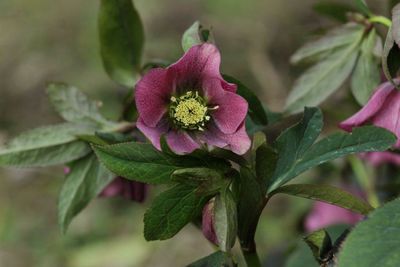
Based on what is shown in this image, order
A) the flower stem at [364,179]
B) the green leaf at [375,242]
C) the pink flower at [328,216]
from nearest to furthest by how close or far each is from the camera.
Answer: the green leaf at [375,242] → the flower stem at [364,179] → the pink flower at [328,216]

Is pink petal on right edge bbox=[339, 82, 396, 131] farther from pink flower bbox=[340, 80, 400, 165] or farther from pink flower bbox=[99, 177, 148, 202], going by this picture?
pink flower bbox=[99, 177, 148, 202]

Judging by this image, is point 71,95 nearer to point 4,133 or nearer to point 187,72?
point 187,72

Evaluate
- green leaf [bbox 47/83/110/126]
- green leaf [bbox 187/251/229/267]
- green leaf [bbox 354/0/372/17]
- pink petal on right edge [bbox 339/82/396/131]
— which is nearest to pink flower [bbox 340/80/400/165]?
pink petal on right edge [bbox 339/82/396/131]

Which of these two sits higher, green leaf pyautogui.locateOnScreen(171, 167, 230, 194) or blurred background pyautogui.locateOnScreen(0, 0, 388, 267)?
green leaf pyautogui.locateOnScreen(171, 167, 230, 194)

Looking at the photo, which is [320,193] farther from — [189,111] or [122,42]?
[122,42]

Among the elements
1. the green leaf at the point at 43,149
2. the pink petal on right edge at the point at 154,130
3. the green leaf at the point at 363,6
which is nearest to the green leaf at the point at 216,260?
the pink petal on right edge at the point at 154,130

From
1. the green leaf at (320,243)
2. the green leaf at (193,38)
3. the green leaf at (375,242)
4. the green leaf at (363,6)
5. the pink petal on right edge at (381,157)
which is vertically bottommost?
the pink petal on right edge at (381,157)

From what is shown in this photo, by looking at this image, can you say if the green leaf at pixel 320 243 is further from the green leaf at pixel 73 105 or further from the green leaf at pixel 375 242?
the green leaf at pixel 73 105
